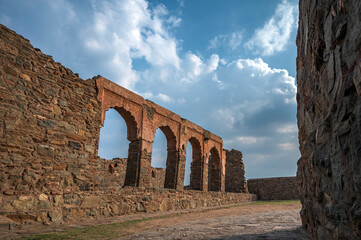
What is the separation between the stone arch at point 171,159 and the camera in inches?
482

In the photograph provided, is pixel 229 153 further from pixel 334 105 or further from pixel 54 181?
pixel 334 105

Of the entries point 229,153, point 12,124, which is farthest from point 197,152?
point 12,124

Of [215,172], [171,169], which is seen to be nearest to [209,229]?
[171,169]

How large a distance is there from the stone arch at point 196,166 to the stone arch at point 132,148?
4.84m

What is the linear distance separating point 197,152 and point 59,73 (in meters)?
9.40

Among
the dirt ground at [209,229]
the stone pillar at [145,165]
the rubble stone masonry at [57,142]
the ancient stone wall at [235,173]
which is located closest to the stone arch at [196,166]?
the rubble stone masonry at [57,142]

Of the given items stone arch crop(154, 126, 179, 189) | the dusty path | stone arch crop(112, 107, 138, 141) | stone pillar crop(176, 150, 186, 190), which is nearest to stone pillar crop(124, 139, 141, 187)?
stone arch crop(112, 107, 138, 141)

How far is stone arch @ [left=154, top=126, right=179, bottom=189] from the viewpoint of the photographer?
12.2 meters

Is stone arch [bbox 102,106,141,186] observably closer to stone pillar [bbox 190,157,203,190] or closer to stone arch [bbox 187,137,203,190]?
stone arch [bbox 187,137,203,190]

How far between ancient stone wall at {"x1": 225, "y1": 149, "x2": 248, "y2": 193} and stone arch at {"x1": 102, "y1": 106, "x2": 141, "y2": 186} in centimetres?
1234

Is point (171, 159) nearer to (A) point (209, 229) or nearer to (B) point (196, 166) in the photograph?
(B) point (196, 166)

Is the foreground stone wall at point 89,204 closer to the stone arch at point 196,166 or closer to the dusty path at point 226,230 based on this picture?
the dusty path at point 226,230

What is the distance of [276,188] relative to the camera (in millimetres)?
20266

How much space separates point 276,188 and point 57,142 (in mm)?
17722
